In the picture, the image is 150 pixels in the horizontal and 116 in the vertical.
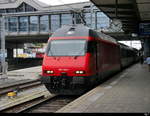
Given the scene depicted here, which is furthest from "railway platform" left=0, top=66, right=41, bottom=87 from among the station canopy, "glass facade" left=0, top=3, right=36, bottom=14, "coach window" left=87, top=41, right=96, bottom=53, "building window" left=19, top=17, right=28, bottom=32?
"glass facade" left=0, top=3, right=36, bottom=14

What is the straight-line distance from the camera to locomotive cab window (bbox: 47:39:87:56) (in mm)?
13086

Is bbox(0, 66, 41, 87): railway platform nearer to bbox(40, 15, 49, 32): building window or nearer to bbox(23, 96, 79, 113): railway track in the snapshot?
bbox(23, 96, 79, 113): railway track

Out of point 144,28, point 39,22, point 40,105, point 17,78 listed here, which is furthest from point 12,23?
point 40,105

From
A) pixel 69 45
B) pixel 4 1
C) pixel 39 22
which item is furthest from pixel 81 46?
pixel 4 1

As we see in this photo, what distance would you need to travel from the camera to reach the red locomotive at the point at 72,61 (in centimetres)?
1249

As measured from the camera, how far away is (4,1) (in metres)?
88.2

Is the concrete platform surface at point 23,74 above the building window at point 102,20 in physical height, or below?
below

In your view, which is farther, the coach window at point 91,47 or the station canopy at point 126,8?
the station canopy at point 126,8

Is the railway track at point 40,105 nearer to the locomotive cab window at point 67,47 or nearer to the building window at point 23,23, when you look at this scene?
the locomotive cab window at point 67,47

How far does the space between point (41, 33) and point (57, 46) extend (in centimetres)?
4004

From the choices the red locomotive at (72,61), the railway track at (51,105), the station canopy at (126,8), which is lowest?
the railway track at (51,105)

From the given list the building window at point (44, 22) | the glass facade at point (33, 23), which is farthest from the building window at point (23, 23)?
the building window at point (44, 22)

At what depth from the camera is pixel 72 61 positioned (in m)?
12.8

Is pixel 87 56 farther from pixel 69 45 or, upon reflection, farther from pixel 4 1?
pixel 4 1
